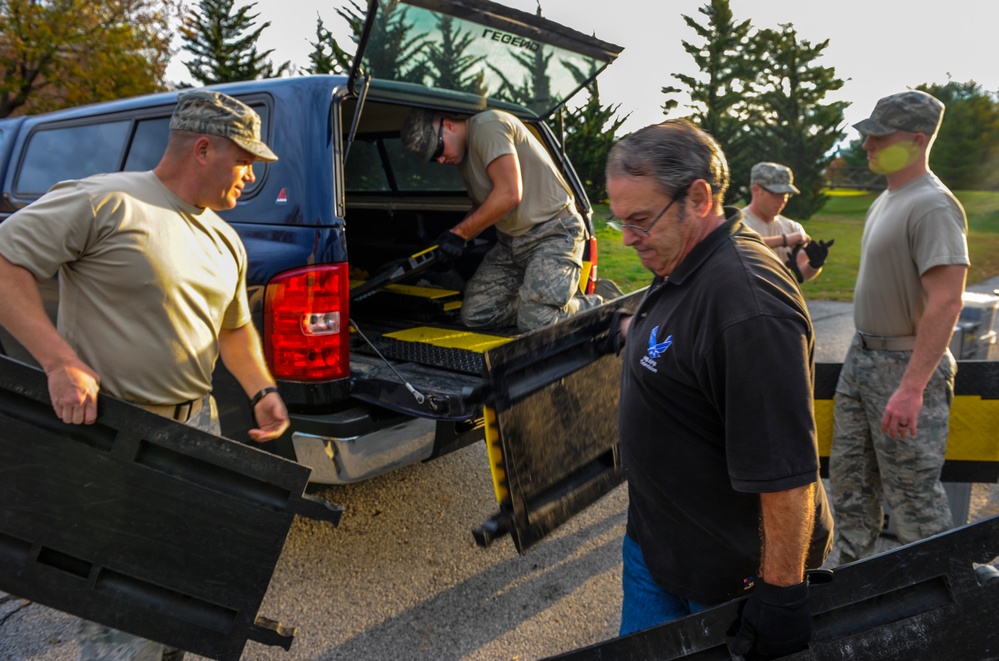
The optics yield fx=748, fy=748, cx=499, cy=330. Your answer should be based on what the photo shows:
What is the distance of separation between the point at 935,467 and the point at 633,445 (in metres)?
1.69

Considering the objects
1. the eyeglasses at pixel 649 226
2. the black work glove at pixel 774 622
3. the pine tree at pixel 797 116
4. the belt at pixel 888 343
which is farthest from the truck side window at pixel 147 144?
the pine tree at pixel 797 116

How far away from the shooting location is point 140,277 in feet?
7.00

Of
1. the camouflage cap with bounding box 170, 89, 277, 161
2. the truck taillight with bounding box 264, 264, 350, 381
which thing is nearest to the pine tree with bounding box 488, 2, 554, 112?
the truck taillight with bounding box 264, 264, 350, 381

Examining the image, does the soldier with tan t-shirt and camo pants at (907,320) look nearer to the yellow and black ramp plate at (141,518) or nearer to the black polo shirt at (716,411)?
the black polo shirt at (716,411)

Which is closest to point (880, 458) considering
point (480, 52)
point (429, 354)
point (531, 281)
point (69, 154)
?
point (531, 281)

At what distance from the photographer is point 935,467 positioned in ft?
9.29

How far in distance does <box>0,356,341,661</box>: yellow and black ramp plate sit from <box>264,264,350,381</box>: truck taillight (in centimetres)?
116

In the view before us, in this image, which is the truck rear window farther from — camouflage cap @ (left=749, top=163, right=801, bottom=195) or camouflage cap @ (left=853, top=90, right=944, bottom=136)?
camouflage cap @ (left=853, top=90, right=944, bottom=136)

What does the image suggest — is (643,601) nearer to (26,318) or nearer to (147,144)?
(26,318)

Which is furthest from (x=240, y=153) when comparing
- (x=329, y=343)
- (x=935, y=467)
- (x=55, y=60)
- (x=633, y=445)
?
(x=55, y=60)

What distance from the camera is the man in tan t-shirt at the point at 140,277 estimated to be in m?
1.93

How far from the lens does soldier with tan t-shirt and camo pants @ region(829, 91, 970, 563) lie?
2.68 m

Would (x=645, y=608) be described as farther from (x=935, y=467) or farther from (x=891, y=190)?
(x=891, y=190)

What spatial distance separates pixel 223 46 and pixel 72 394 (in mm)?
37229
